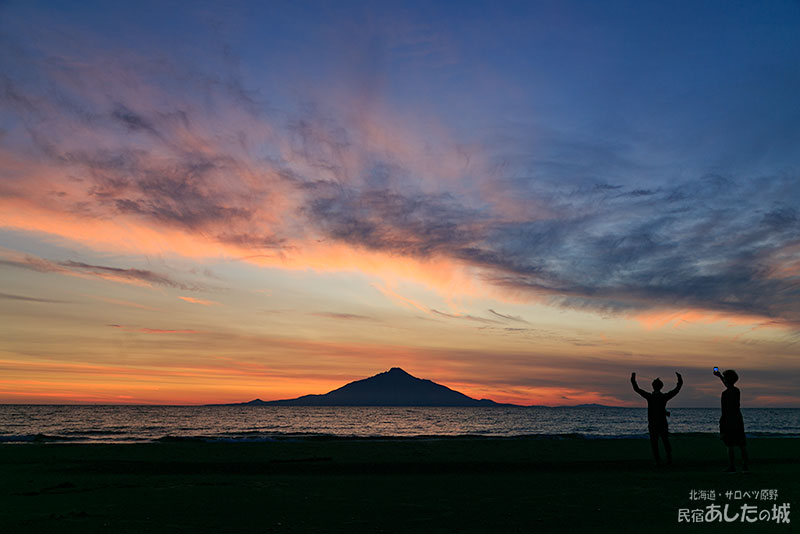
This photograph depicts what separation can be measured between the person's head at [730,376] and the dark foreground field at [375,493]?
2.19 meters

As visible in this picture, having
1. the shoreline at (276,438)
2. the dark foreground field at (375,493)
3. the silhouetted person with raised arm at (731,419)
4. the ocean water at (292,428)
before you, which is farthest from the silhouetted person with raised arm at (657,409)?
the ocean water at (292,428)

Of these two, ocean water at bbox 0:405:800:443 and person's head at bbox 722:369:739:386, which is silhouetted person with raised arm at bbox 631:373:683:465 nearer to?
person's head at bbox 722:369:739:386

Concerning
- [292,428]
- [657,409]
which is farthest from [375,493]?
[292,428]

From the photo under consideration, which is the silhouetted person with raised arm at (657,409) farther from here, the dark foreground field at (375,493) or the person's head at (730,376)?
the person's head at (730,376)

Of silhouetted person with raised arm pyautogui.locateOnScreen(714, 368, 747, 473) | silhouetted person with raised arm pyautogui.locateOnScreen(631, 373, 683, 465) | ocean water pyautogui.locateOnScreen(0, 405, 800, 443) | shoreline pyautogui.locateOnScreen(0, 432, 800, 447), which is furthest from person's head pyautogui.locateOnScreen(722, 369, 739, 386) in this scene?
ocean water pyautogui.locateOnScreen(0, 405, 800, 443)

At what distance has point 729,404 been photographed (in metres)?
13.1

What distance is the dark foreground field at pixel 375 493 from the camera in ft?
26.4

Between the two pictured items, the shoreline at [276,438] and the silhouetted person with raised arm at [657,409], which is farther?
the shoreline at [276,438]

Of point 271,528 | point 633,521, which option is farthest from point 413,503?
point 633,521

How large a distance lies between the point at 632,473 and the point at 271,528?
10.6 meters

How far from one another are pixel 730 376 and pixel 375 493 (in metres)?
9.07

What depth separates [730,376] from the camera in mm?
13094

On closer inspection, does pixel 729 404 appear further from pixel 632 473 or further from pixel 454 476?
pixel 454 476

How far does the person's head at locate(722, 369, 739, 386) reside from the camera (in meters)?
13.0
